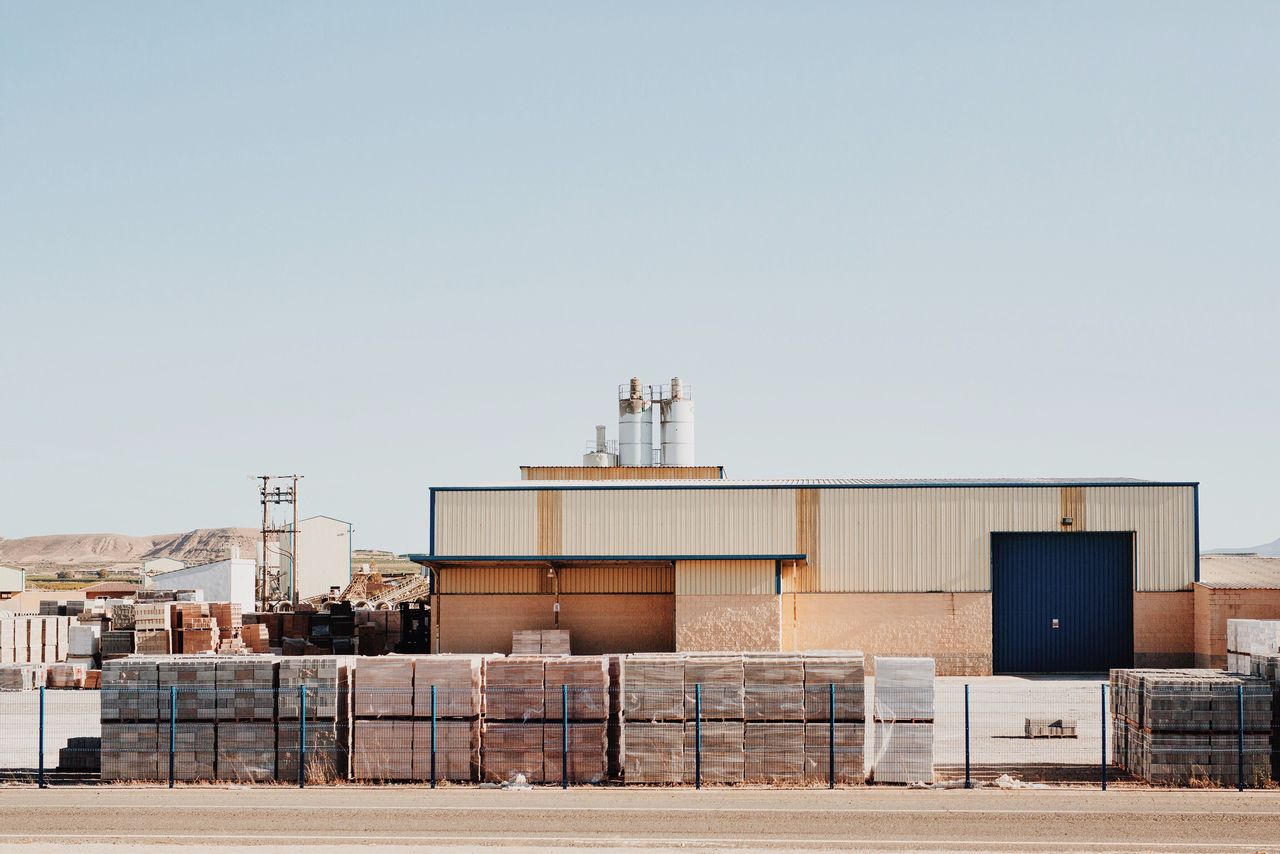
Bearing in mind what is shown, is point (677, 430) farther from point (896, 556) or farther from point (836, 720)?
point (836, 720)

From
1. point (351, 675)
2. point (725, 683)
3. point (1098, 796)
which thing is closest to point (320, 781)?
point (351, 675)

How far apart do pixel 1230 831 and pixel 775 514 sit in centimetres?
2352

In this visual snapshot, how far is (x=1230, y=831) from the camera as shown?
68.1 ft

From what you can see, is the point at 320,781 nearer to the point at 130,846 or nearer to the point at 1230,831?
the point at 130,846

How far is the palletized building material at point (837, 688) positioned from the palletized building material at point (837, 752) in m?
0.17

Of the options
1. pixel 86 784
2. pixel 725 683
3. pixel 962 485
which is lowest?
pixel 86 784

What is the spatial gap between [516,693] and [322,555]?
2794 inches

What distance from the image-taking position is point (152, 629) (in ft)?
146

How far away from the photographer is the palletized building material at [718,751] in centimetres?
2448

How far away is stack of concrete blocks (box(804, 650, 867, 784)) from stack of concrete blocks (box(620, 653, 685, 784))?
219cm

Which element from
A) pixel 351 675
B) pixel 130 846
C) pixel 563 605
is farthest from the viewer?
pixel 563 605

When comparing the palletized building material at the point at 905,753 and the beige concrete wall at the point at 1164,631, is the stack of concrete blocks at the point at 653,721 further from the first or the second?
the beige concrete wall at the point at 1164,631

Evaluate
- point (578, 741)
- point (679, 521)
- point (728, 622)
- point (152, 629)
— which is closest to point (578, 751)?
point (578, 741)

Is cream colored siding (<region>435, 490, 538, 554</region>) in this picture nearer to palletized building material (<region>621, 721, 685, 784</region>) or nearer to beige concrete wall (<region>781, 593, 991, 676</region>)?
beige concrete wall (<region>781, 593, 991, 676</region>)
